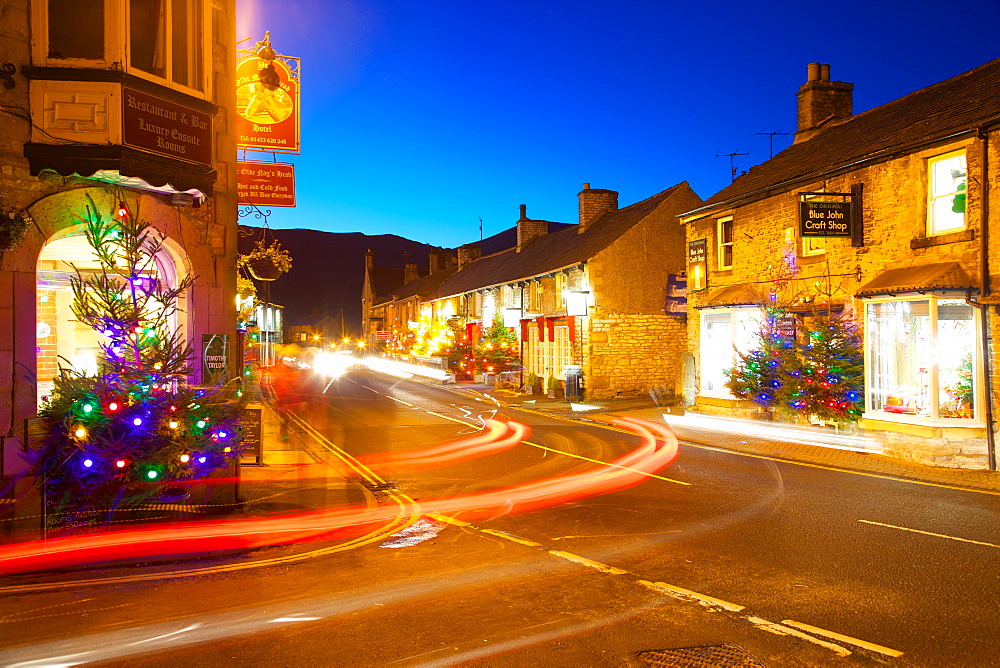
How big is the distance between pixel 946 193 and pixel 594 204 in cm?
2265

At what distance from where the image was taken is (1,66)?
877 centimetres

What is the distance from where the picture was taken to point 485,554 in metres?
7.72

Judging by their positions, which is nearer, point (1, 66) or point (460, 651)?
point (460, 651)

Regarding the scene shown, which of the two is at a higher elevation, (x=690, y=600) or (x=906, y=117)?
(x=906, y=117)

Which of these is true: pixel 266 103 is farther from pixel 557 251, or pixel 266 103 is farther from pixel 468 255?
pixel 468 255

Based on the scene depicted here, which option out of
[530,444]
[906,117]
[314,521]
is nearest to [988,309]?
[906,117]

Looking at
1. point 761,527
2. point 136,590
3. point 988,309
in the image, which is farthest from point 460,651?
point 988,309

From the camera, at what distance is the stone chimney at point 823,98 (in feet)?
71.3

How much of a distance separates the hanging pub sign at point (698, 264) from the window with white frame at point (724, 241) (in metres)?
0.47

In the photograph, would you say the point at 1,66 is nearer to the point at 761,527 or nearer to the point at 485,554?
the point at 485,554

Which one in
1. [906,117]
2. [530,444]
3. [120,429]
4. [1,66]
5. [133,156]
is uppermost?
[906,117]

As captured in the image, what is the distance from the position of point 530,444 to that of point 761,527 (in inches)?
315

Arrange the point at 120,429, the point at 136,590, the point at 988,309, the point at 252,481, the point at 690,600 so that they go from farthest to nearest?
the point at 988,309, the point at 252,481, the point at 120,429, the point at 136,590, the point at 690,600

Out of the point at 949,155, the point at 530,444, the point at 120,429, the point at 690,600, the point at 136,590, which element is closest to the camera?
the point at 690,600
